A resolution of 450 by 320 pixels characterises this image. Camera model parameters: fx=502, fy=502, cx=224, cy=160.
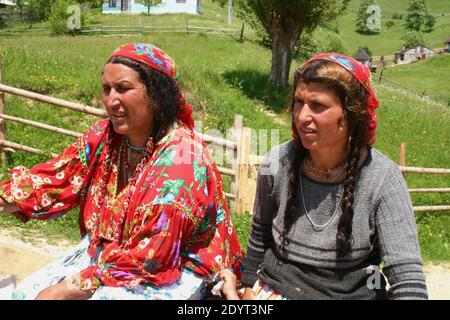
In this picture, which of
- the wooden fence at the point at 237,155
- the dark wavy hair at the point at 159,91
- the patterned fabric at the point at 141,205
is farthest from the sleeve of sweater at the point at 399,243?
the wooden fence at the point at 237,155

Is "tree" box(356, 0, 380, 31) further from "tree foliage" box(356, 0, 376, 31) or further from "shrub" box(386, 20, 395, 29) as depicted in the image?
"shrub" box(386, 20, 395, 29)

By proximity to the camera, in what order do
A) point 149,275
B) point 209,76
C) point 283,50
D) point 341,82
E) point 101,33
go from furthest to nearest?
point 101,33
point 283,50
point 209,76
point 149,275
point 341,82

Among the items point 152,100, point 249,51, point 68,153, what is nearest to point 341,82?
point 152,100

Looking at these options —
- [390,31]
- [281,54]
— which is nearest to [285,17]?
[281,54]

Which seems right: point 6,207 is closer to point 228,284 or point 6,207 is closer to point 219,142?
point 228,284

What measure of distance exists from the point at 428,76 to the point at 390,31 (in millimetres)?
39587

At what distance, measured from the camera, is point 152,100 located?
7.13 feet

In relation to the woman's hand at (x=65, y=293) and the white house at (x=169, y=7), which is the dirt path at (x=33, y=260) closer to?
the woman's hand at (x=65, y=293)

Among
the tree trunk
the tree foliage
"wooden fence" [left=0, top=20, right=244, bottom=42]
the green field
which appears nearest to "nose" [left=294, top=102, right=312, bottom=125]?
the green field

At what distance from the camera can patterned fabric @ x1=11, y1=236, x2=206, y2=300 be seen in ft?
6.45

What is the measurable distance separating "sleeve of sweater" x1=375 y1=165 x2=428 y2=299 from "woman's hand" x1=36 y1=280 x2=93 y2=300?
3.83 ft

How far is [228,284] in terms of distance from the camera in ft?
6.99

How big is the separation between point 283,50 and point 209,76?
9.56ft

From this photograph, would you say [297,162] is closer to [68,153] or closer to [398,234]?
[398,234]
